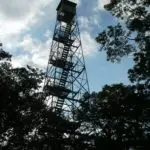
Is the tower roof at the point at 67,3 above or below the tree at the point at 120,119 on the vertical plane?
above

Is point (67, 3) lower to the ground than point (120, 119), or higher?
higher

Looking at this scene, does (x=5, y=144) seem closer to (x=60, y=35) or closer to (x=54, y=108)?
(x=54, y=108)

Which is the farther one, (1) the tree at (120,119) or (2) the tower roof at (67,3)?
(2) the tower roof at (67,3)

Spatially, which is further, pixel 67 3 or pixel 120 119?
pixel 120 119

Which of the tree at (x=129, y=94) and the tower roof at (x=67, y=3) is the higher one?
the tower roof at (x=67, y=3)

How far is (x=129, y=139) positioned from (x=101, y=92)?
8516 millimetres

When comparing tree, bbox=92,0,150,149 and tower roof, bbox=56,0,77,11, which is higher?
tower roof, bbox=56,0,77,11

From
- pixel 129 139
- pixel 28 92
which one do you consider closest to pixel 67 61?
pixel 28 92

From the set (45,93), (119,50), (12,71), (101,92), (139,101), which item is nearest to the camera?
(119,50)

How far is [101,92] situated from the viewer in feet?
142

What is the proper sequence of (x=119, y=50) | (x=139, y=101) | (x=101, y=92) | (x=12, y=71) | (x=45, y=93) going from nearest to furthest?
(x=119, y=50) < (x=12, y=71) < (x=45, y=93) < (x=139, y=101) < (x=101, y=92)

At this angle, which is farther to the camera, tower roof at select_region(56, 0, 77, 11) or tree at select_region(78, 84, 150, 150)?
tower roof at select_region(56, 0, 77, 11)

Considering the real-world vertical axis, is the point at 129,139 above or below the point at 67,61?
below

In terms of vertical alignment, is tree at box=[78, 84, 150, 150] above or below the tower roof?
below
